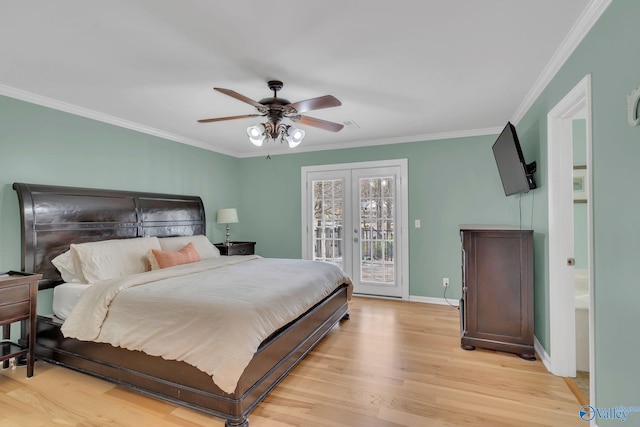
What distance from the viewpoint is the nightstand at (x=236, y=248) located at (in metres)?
4.82

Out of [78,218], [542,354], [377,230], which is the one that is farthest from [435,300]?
[78,218]

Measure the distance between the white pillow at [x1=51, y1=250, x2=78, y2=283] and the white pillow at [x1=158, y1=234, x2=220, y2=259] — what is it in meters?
0.93

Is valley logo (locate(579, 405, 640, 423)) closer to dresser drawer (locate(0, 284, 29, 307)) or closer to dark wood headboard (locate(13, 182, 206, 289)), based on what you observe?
dresser drawer (locate(0, 284, 29, 307))

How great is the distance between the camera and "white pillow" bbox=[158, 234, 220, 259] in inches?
149

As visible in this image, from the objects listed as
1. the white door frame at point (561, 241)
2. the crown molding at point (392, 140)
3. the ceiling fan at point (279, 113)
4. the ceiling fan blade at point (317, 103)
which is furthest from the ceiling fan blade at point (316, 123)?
the crown molding at point (392, 140)

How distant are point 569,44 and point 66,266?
450 centimetres

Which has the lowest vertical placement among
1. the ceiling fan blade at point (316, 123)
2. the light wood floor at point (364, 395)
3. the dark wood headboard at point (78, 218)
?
the light wood floor at point (364, 395)

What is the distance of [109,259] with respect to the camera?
299cm

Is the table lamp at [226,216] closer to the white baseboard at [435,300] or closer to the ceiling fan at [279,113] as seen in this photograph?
the ceiling fan at [279,113]

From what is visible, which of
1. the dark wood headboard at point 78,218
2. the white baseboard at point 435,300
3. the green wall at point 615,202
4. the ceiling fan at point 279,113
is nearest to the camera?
the green wall at point 615,202

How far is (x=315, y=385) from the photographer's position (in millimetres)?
2371

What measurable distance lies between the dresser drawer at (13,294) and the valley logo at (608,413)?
399cm

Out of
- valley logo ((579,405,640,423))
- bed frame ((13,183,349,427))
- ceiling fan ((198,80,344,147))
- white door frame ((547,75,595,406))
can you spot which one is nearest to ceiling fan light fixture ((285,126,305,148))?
ceiling fan ((198,80,344,147))

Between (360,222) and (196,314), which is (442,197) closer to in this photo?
(360,222)
